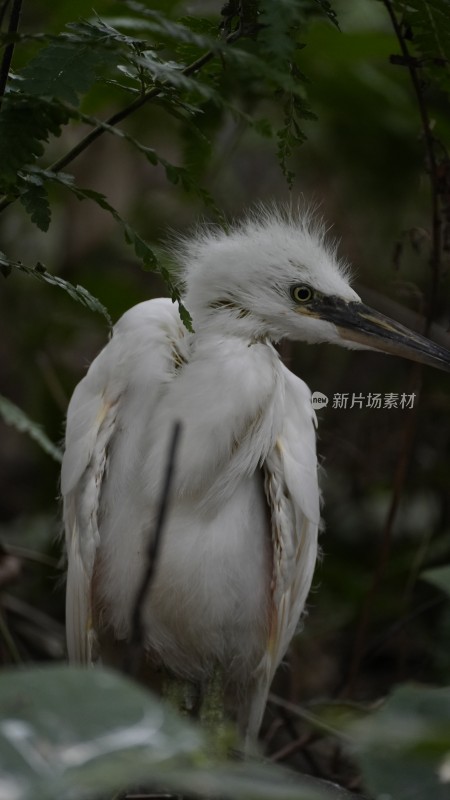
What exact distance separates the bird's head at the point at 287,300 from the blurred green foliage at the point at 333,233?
156 millimetres

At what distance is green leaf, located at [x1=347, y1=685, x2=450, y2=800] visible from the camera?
72 centimetres

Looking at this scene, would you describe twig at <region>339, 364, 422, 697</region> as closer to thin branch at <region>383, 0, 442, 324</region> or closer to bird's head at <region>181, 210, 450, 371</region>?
thin branch at <region>383, 0, 442, 324</region>

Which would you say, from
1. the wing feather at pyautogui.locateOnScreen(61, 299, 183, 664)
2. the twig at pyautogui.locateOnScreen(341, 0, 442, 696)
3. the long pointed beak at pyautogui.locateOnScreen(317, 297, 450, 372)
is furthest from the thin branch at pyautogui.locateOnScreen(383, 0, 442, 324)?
the wing feather at pyautogui.locateOnScreen(61, 299, 183, 664)

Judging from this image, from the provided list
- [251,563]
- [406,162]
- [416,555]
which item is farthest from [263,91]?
[251,563]

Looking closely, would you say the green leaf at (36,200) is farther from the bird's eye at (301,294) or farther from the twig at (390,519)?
the twig at (390,519)

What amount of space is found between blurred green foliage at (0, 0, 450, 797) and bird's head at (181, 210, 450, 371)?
0.51ft

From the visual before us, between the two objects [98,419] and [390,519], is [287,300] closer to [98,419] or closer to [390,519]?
[98,419]

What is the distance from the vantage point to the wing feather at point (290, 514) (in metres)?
1.97

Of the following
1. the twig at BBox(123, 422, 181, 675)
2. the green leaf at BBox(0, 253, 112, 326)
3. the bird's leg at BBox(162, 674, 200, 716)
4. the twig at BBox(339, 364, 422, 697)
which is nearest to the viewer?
the twig at BBox(123, 422, 181, 675)

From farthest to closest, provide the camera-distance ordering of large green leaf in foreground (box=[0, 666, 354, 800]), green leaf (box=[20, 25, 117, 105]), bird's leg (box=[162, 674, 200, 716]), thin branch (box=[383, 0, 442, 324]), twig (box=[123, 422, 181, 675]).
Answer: bird's leg (box=[162, 674, 200, 716]) < thin branch (box=[383, 0, 442, 324]) < green leaf (box=[20, 25, 117, 105]) < twig (box=[123, 422, 181, 675]) < large green leaf in foreground (box=[0, 666, 354, 800])

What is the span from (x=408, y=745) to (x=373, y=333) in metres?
1.22

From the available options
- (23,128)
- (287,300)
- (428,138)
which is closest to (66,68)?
(23,128)

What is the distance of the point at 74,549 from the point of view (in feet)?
6.43

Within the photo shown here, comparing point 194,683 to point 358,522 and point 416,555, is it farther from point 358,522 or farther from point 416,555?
point 358,522
